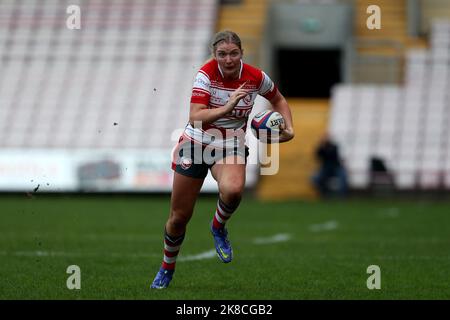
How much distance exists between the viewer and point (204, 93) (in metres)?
8.39

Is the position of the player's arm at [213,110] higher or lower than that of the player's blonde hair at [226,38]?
lower

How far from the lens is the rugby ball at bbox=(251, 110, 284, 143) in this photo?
8.71 meters

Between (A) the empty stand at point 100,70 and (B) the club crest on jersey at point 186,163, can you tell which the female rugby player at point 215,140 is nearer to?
(B) the club crest on jersey at point 186,163

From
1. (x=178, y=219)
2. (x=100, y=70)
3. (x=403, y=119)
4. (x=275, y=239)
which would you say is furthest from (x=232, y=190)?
(x=100, y=70)

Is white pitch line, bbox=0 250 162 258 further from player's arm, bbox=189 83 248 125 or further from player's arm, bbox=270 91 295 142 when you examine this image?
player's arm, bbox=189 83 248 125

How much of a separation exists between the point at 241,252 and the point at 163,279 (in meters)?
3.85

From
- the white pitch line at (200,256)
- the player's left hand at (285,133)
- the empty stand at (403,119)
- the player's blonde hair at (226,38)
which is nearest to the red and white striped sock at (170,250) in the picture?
the player's left hand at (285,133)

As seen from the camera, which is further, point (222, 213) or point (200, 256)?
point (200, 256)

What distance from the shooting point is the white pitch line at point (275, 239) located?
47.3ft

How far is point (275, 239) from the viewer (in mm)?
14820

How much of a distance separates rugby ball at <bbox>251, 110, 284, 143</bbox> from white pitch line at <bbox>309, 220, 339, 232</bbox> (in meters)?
7.86

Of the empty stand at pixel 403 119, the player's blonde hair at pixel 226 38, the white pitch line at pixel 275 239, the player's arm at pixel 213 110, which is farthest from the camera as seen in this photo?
the empty stand at pixel 403 119

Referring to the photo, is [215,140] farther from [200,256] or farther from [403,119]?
[403,119]

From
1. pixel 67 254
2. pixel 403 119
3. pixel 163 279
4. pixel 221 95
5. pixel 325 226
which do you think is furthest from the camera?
pixel 403 119
